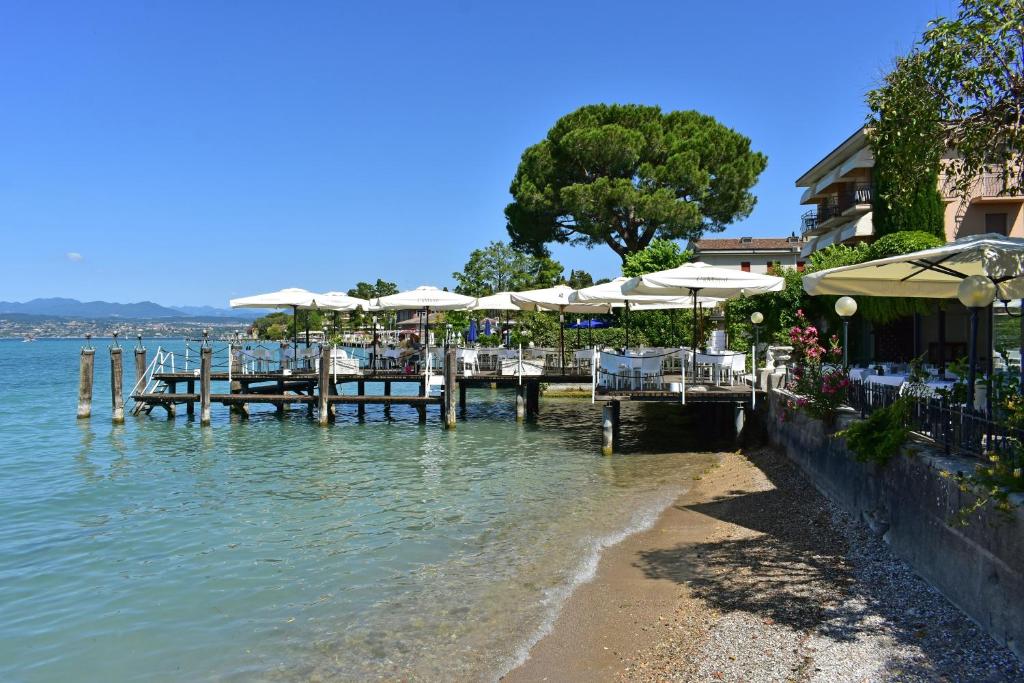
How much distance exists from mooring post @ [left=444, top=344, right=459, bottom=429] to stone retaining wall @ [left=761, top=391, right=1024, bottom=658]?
41.2ft

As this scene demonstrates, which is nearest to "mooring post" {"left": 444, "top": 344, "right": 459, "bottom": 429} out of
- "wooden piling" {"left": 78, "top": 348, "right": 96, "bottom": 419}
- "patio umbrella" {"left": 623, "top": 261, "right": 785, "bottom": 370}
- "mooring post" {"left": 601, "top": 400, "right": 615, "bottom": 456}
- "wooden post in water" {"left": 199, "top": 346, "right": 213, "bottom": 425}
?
"mooring post" {"left": 601, "top": 400, "right": 615, "bottom": 456}

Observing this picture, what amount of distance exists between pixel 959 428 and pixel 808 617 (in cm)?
244

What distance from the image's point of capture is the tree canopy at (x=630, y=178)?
127 ft

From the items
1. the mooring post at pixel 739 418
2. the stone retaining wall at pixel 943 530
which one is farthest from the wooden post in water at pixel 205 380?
the stone retaining wall at pixel 943 530

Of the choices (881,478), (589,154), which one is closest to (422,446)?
(881,478)

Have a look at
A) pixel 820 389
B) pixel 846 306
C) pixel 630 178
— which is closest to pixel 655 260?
pixel 630 178

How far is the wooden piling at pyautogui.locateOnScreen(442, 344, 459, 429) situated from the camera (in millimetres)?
22062

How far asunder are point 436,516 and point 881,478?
667cm

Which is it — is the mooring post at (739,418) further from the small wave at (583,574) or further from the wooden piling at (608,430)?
the small wave at (583,574)

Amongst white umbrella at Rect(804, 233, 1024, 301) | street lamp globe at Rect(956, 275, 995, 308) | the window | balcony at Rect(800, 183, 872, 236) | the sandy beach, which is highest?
balcony at Rect(800, 183, 872, 236)

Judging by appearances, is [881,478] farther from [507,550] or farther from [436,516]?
[436,516]

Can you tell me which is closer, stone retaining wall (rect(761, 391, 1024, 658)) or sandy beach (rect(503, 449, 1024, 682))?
stone retaining wall (rect(761, 391, 1024, 658))

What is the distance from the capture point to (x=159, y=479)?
16.2 m

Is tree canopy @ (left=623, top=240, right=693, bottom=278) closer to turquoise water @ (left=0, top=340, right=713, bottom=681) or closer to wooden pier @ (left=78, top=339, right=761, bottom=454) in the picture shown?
wooden pier @ (left=78, top=339, right=761, bottom=454)
